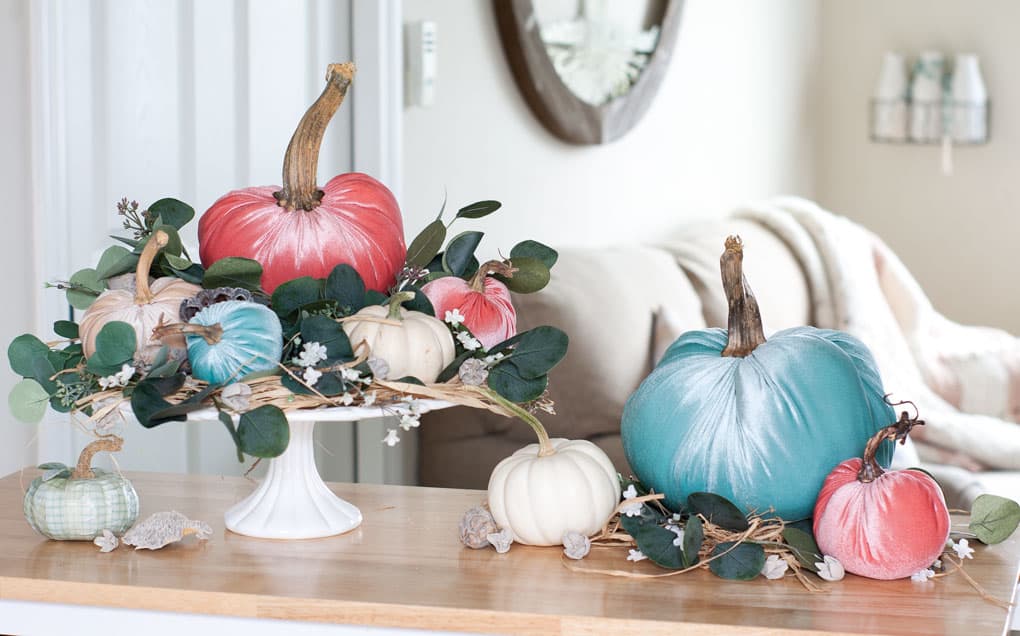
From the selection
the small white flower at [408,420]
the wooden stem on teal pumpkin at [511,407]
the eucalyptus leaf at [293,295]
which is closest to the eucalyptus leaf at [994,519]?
the wooden stem on teal pumpkin at [511,407]

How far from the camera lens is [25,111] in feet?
5.13

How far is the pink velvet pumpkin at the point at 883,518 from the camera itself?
0.95 meters

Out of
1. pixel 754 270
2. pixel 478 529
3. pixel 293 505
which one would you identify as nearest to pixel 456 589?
pixel 478 529

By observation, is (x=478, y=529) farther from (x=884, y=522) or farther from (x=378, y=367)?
(x=884, y=522)

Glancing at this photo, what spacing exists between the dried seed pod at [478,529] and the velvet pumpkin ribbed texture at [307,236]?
21cm

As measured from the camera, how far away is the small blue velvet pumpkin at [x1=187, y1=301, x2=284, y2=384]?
0.96 metres

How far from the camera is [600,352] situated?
Answer: 2.21 metres

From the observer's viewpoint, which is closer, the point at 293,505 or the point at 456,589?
the point at 456,589

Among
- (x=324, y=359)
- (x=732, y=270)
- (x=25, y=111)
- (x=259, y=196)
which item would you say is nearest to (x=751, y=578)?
(x=732, y=270)

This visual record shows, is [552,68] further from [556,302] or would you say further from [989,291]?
[989,291]

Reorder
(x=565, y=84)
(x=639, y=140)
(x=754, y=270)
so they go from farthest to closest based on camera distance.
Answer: (x=639, y=140)
(x=754, y=270)
(x=565, y=84)

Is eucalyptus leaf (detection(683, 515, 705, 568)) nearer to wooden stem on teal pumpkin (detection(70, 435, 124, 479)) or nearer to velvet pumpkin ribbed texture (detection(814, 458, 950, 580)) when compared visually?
velvet pumpkin ribbed texture (detection(814, 458, 950, 580))

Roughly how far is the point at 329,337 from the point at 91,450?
24 centimetres

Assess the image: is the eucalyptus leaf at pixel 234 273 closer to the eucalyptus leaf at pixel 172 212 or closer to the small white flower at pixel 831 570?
the eucalyptus leaf at pixel 172 212
